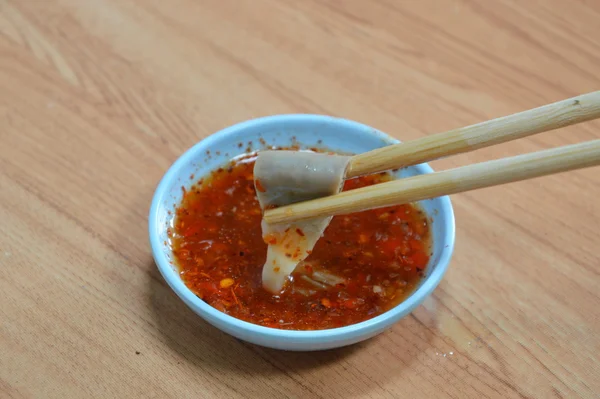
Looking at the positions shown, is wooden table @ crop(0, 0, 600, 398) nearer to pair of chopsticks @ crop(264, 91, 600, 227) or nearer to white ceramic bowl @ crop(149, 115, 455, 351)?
white ceramic bowl @ crop(149, 115, 455, 351)

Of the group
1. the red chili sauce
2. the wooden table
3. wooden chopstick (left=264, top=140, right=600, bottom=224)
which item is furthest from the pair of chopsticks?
the wooden table

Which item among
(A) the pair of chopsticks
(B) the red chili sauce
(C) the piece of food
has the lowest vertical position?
(B) the red chili sauce

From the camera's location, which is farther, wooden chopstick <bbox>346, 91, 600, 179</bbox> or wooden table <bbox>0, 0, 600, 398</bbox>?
wooden table <bbox>0, 0, 600, 398</bbox>

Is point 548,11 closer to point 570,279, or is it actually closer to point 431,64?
point 431,64

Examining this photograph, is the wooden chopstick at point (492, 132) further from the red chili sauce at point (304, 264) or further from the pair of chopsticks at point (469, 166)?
the red chili sauce at point (304, 264)

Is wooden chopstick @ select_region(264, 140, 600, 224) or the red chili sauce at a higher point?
Answer: wooden chopstick @ select_region(264, 140, 600, 224)

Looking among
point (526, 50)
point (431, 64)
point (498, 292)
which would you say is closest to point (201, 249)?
point (498, 292)

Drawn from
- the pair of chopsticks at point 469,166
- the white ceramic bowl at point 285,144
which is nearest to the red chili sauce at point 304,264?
the white ceramic bowl at point 285,144

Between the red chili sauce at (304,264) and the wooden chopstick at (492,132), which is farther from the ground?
the wooden chopstick at (492,132)
